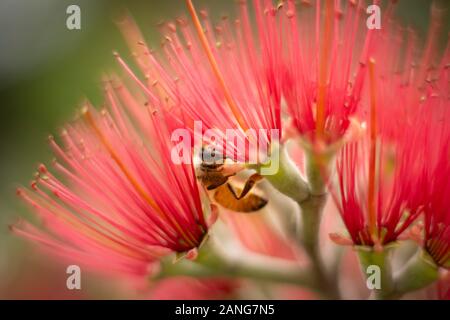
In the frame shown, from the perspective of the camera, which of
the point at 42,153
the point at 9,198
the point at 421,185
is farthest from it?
the point at 42,153

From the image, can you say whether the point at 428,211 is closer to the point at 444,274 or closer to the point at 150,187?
the point at 444,274

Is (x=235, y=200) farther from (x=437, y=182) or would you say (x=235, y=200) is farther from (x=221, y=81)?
(x=437, y=182)

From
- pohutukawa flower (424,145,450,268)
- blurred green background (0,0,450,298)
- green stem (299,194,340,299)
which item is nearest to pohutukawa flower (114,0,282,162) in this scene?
green stem (299,194,340,299)

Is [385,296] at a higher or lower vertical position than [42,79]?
lower

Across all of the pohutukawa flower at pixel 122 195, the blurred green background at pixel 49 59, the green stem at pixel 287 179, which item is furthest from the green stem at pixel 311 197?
the blurred green background at pixel 49 59

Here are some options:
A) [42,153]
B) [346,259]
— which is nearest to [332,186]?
[346,259]

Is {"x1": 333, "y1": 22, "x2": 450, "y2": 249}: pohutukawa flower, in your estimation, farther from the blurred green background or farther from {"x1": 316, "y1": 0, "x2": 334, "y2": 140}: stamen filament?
the blurred green background

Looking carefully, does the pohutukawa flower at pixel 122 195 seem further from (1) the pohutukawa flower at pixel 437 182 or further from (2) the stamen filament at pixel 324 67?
(1) the pohutukawa flower at pixel 437 182
